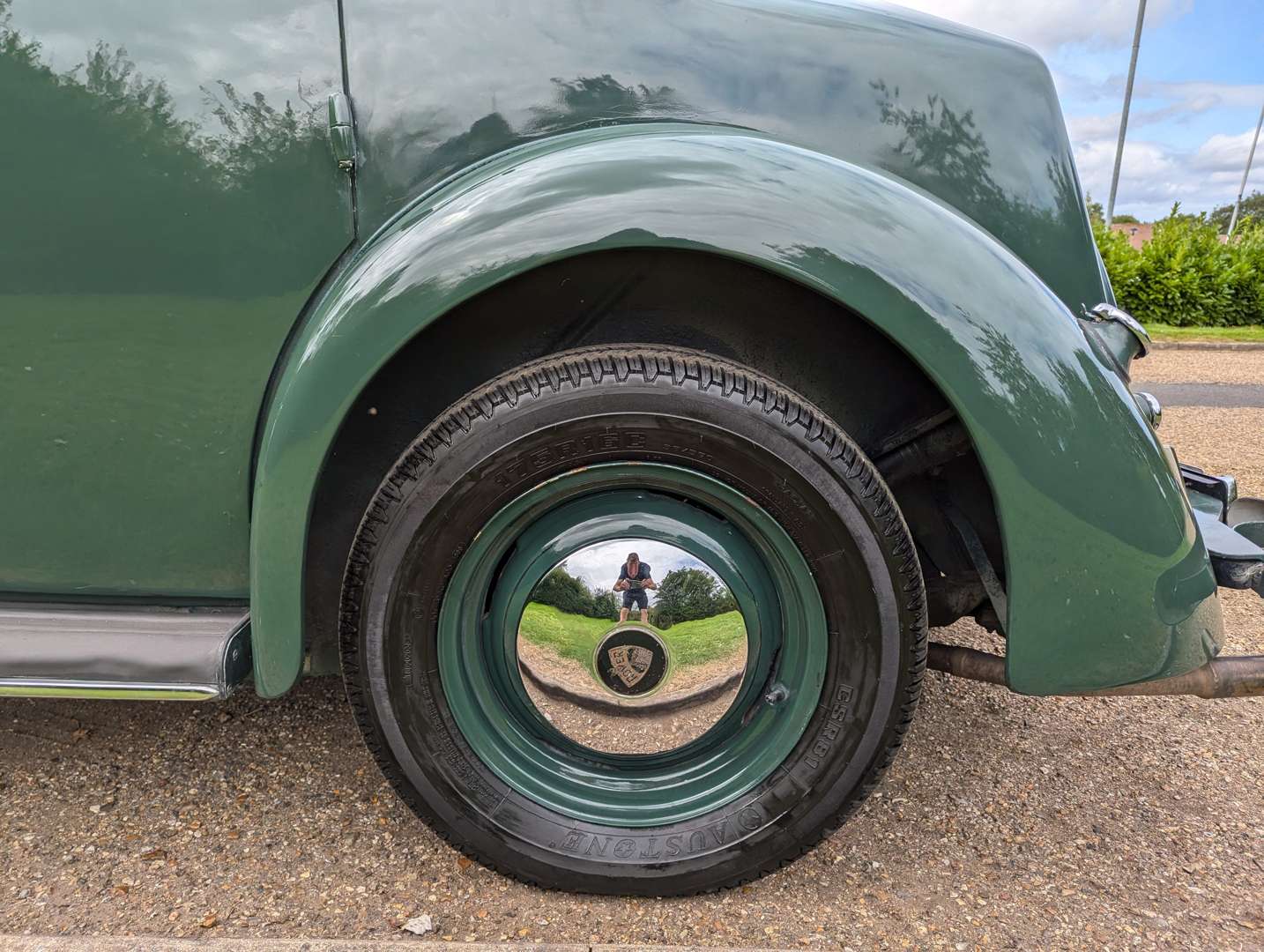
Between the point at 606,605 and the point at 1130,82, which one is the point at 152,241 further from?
the point at 1130,82

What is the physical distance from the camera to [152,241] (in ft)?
5.00

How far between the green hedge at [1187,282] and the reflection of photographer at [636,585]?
1383cm

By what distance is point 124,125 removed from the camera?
1.50 metres

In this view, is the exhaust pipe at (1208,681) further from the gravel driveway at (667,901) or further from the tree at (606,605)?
the tree at (606,605)

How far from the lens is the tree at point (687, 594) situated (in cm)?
155

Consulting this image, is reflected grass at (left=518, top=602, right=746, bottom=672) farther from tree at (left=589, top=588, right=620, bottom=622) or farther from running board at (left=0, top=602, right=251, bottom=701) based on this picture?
running board at (left=0, top=602, right=251, bottom=701)

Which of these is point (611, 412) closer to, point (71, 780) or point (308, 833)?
point (308, 833)

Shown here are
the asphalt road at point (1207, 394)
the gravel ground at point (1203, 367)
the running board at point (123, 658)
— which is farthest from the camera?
the gravel ground at point (1203, 367)

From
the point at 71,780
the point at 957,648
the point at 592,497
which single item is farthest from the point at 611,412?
the point at 71,780

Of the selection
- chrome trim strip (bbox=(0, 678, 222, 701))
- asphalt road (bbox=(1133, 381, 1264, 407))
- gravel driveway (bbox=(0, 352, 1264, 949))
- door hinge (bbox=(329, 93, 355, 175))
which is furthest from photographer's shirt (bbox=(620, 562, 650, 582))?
asphalt road (bbox=(1133, 381, 1264, 407))

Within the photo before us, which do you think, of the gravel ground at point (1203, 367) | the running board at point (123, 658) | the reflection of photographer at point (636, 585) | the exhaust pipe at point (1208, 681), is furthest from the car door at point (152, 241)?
the gravel ground at point (1203, 367)

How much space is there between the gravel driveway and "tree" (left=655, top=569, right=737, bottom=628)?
536 mm

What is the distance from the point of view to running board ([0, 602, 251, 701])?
4.96 ft

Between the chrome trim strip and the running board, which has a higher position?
the running board
